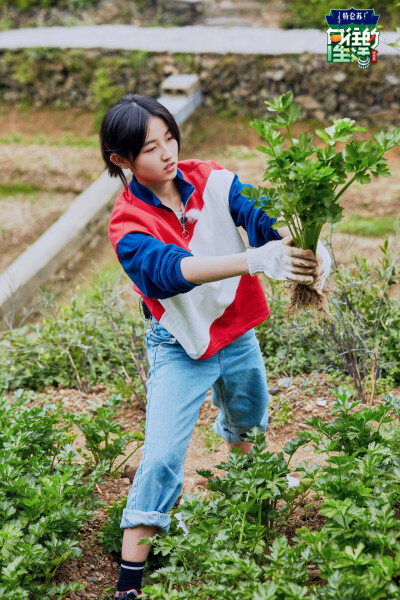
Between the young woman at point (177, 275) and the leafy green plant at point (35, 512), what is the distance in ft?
0.62

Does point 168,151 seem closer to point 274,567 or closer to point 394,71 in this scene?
point 274,567

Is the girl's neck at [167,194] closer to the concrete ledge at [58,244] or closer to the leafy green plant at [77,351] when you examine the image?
the leafy green plant at [77,351]

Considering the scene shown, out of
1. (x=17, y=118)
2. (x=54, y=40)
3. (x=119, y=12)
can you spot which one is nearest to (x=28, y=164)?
(x=17, y=118)

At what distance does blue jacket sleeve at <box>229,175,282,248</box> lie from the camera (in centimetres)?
229

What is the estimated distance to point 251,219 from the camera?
231cm

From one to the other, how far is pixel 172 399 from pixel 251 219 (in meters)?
0.64

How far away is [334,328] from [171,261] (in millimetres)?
1452

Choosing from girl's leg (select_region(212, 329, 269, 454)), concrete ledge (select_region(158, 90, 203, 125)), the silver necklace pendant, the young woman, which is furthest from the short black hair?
concrete ledge (select_region(158, 90, 203, 125))

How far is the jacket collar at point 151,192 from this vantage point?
89.4 inches

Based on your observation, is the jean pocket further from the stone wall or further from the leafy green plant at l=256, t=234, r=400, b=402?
the stone wall

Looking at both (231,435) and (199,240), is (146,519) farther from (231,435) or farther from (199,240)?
(199,240)

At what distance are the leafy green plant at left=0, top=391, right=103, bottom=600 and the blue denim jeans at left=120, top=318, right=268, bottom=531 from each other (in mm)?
196

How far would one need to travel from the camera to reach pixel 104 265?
6117mm

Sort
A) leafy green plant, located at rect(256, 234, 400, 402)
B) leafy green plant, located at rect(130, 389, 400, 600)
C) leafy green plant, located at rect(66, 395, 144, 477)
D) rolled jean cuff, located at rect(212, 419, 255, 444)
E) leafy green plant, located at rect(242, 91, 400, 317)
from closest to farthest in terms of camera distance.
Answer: leafy green plant, located at rect(130, 389, 400, 600) < leafy green plant, located at rect(242, 91, 400, 317) < leafy green plant, located at rect(66, 395, 144, 477) < rolled jean cuff, located at rect(212, 419, 255, 444) < leafy green plant, located at rect(256, 234, 400, 402)
